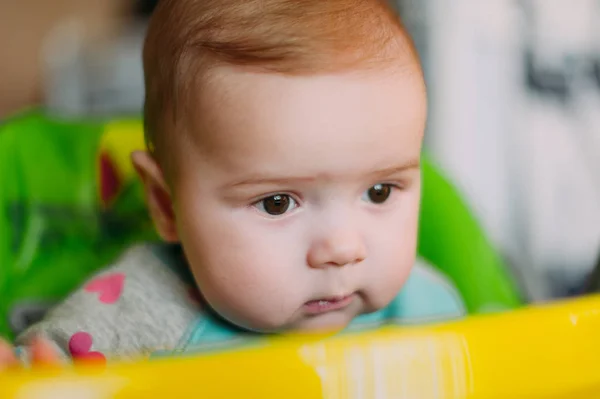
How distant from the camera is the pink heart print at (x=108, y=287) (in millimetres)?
674

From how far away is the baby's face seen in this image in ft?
1.81

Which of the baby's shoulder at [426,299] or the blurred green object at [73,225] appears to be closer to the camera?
the baby's shoulder at [426,299]

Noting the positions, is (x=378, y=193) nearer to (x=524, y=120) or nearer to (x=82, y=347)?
(x=82, y=347)

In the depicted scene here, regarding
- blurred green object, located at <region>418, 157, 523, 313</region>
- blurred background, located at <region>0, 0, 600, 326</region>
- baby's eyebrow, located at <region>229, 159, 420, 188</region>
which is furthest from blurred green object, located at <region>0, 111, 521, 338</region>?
baby's eyebrow, located at <region>229, 159, 420, 188</region>

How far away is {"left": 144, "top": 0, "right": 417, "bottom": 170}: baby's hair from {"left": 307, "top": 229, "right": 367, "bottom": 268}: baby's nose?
13 centimetres

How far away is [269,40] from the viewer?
1.81 ft

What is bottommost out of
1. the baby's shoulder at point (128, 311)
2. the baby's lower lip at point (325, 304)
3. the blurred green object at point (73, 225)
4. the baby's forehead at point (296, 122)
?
the blurred green object at point (73, 225)

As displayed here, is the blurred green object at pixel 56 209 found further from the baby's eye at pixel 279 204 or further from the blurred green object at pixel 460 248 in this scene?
the baby's eye at pixel 279 204

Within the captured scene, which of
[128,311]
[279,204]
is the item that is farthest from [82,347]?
[279,204]

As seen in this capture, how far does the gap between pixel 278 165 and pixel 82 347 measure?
0.75 ft

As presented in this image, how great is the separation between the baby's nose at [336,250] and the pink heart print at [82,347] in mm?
193

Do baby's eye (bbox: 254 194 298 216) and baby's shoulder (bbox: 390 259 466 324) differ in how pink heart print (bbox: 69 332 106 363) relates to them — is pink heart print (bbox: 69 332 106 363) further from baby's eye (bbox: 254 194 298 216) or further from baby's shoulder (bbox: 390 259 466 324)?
baby's shoulder (bbox: 390 259 466 324)

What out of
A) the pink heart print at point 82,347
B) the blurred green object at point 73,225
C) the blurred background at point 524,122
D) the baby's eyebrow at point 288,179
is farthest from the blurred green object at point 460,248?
the pink heart print at point 82,347

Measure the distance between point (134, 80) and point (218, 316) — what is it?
3.93ft
